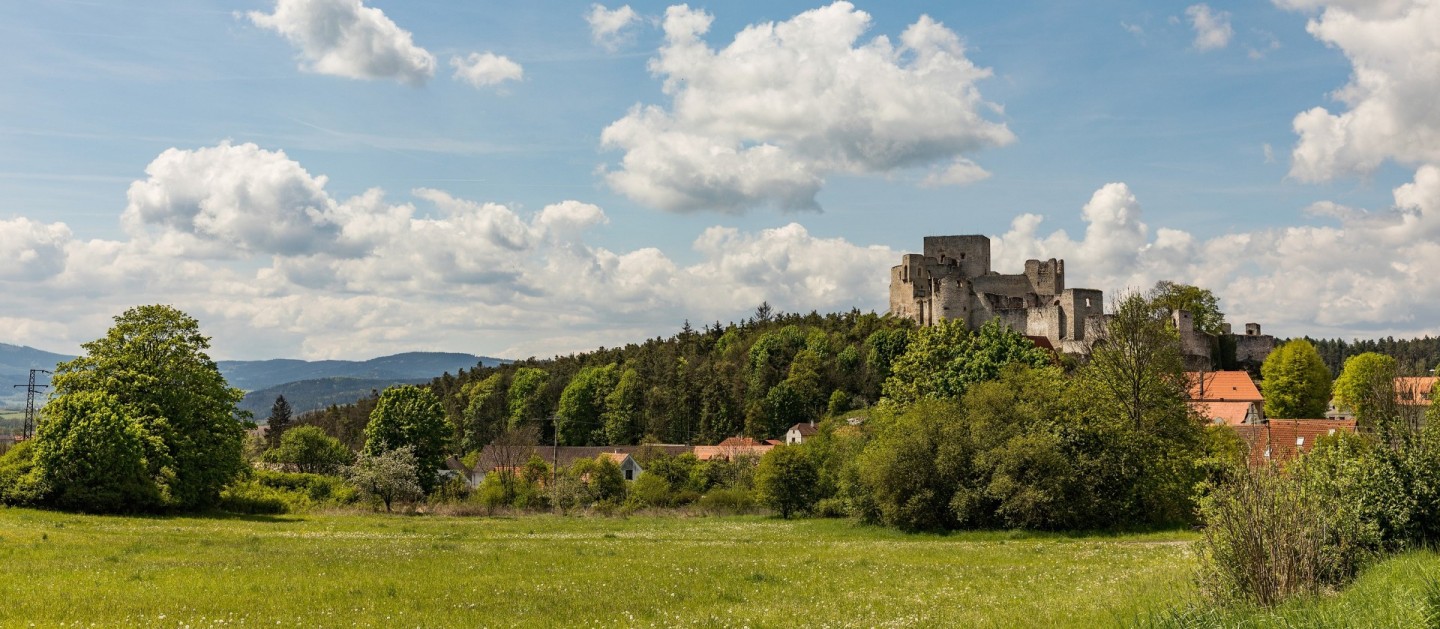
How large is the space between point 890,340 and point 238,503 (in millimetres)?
74547

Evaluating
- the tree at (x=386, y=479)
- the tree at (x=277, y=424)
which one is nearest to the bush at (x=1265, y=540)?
the tree at (x=386, y=479)

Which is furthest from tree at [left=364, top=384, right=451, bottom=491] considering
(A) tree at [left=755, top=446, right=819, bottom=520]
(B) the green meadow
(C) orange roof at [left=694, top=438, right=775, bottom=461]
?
(B) the green meadow

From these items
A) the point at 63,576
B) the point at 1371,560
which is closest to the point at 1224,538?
the point at 1371,560

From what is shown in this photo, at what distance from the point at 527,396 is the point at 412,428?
7172cm

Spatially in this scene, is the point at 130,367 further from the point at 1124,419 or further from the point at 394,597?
the point at 1124,419

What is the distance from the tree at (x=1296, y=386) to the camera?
95.9 metres

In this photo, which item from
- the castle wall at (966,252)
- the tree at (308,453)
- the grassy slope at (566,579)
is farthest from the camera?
the castle wall at (966,252)

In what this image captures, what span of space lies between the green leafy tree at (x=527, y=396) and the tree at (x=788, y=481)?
8626cm

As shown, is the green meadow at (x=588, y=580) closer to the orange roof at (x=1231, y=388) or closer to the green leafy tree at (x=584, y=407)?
the orange roof at (x=1231, y=388)

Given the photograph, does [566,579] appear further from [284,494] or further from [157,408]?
[284,494]

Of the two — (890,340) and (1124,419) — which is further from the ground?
(890,340)

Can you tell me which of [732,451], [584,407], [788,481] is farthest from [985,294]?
[788,481]

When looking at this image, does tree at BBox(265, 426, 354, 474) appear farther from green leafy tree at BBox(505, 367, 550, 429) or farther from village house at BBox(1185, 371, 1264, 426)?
village house at BBox(1185, 371, 1264, 426)

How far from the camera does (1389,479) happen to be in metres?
17.5
